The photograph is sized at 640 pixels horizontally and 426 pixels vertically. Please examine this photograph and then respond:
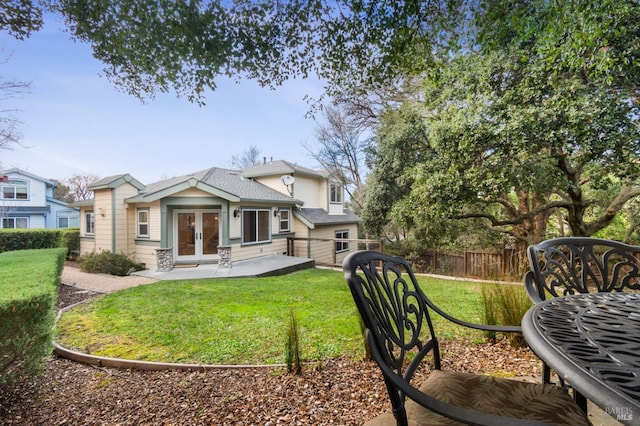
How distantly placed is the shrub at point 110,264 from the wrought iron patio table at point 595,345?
10.3 m

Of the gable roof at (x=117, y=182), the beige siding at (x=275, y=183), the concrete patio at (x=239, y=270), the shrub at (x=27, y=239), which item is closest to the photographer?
the concrete patio at (x=239, y=270)

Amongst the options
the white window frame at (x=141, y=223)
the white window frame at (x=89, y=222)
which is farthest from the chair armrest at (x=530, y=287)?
the white window frame at (x=89, y=222)

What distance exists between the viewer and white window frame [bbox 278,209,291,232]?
1186cm

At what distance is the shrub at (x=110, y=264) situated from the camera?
8555 mm

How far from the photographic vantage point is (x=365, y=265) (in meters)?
1.22

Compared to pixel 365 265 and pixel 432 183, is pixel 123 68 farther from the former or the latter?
pixel 432 183

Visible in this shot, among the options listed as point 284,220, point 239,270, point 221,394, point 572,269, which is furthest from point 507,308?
point 284,220

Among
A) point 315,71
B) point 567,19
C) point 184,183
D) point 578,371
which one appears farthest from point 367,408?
point 184,183

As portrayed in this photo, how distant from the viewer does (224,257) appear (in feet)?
29.4

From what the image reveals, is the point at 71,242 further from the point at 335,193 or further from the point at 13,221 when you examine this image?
the point at 335,193

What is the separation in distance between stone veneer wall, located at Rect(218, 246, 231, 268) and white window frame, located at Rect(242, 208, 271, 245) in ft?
3.52

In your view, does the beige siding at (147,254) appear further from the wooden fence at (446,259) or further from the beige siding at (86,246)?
the wooden fence at (446,259)

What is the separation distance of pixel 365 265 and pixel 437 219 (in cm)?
697

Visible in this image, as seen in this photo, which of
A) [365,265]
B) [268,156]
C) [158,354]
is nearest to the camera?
[365,265]
